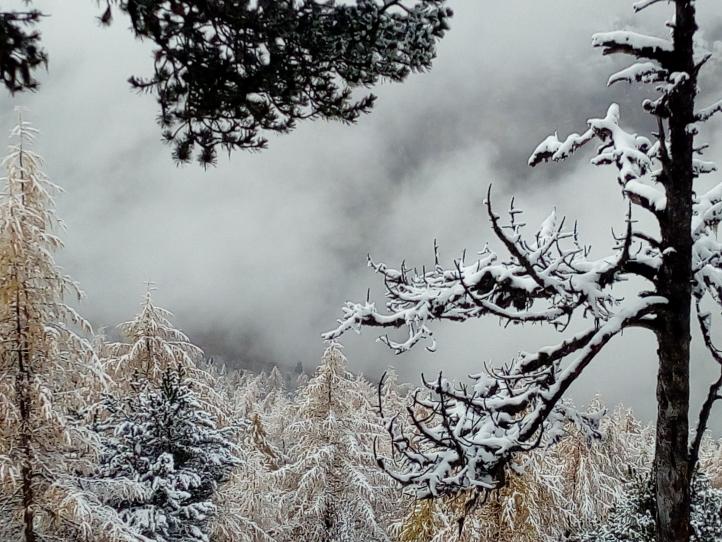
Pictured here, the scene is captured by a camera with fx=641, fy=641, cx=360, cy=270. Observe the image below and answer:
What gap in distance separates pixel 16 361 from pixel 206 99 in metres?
6.26

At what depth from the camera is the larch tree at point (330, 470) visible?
57.7ft

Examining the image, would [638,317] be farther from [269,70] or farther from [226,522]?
[226,522]

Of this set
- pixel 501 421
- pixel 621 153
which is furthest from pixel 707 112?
pixel 501 421

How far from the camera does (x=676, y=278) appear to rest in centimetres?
452

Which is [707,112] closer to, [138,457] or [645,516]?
[645,516]

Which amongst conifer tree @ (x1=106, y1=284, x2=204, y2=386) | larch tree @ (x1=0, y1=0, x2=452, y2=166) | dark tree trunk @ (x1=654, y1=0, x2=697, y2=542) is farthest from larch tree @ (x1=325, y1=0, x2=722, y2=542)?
conifer tree @ (x1=106, y1=284, x2=204, y2=386)

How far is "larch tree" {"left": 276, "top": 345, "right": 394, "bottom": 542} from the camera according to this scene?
17.6 metres

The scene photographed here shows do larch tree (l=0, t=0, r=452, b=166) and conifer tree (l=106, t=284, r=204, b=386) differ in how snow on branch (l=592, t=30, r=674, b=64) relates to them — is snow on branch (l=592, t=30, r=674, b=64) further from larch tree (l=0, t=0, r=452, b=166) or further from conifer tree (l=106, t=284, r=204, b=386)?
conifer tree (l=106, t=284, r=204, b=386)

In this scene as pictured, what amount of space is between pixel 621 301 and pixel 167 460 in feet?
28.5

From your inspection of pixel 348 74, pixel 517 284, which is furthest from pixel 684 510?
pixel 348 74

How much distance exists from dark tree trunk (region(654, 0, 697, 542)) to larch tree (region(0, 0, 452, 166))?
5.71 feet

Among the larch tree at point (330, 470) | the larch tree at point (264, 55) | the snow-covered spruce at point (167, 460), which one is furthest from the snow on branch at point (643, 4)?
the larch tree at point (330, 470)

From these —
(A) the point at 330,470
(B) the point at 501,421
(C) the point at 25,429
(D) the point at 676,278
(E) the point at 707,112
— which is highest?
(A) the point at 330,470

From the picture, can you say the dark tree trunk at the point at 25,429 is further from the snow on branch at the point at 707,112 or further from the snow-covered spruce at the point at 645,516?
the snow-covered spruce at the point at 645,516
